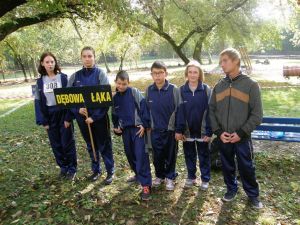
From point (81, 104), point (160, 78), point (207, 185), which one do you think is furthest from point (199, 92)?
point (81, 104)

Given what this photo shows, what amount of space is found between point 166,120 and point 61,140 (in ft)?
5.82

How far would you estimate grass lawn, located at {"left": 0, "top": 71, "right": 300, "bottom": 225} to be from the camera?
4.31m

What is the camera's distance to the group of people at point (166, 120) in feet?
14.0

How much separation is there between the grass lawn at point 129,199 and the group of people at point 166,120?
0.68 feet

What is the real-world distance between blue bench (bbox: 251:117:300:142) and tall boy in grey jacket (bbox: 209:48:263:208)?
2.01 m

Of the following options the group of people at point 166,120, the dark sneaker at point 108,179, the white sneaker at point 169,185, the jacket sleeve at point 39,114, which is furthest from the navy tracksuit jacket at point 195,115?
the jacket sleeve at point 39,114

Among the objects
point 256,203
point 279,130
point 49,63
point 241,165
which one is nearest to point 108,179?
point 49,63

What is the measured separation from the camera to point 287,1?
60.2ft

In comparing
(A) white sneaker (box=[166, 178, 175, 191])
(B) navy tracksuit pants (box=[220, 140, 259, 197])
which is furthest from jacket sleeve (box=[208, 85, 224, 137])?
(A) white sneaker (box=[166, 178, 175, 191])

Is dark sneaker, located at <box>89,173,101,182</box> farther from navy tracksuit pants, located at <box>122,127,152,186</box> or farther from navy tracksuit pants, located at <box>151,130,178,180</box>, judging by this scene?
navy tracksuit pants, located at <box>151,130,178,180</box>

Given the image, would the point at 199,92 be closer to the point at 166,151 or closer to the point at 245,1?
the point at 166,151

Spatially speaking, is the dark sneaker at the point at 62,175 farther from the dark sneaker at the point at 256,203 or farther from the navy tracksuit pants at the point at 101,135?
the dark sneaker at the point at 256,203

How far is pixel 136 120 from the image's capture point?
4.79 meters

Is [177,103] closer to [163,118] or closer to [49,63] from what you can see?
[163,118]
